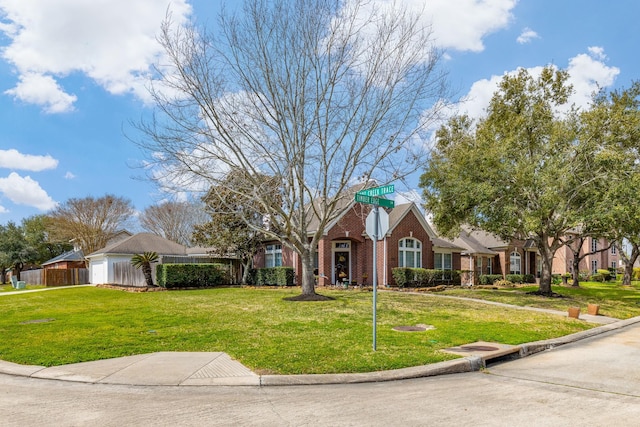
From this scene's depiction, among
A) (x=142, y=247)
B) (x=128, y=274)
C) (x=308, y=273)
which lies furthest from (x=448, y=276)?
(x=142, y=247)

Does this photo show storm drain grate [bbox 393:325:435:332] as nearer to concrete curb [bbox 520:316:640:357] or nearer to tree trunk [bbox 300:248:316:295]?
concrete curb [bbox 520:316:640:357]

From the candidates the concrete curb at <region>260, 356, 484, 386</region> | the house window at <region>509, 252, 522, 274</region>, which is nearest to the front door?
the house window at <region>509, 252, 522, 274</region>

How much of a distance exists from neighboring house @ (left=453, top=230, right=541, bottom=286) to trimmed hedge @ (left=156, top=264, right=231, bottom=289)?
18623 mm

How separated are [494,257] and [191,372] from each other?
38.8 metres

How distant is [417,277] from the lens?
1133 inches

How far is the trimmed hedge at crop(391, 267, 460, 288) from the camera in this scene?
27.9m

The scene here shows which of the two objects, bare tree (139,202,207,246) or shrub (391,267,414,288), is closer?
shrub (391,267,414,288)

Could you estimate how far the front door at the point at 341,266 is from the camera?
28875 millimetres

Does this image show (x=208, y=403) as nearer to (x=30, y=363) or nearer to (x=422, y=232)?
Result: (x=30, y=363)

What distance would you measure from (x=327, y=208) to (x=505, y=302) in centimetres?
891

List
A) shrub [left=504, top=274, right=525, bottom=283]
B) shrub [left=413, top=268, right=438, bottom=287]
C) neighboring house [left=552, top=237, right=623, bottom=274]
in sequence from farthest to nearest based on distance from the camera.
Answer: neighboring house [left=552, top=237, right=623, bottom=274] < shrub [left=504, top=274, right=525, bottom=283] < shrub [left=413, top=268, right=438, bottom=287]

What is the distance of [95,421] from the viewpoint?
510 centimetres

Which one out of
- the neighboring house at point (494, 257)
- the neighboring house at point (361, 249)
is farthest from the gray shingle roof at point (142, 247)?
the neighboring house at point (494, 257)

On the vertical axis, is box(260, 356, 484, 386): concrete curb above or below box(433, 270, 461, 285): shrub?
above
